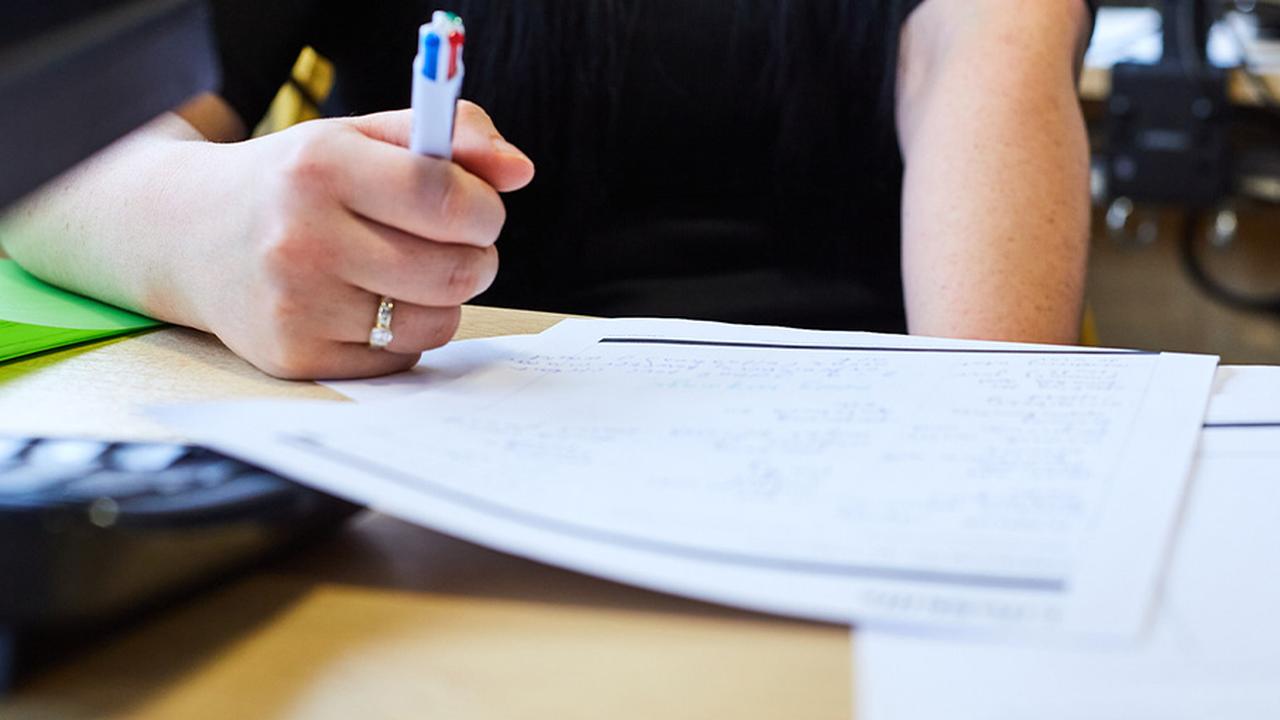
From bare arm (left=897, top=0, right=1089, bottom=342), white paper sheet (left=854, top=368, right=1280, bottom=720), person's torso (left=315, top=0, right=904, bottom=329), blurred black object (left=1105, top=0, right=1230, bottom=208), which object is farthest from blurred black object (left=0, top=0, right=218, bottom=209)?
blurred black object (left=1105, top=0, right=1230, bottom=208)

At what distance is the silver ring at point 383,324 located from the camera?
1.64 feet

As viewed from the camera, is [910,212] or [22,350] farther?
[910,212]

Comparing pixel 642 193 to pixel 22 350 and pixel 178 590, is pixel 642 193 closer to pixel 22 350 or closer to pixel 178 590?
pixel 22 350

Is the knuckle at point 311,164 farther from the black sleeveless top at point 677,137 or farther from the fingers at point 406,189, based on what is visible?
the black sleeveless top at point 677,137

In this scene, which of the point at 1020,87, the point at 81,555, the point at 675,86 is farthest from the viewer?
the point at 675,86

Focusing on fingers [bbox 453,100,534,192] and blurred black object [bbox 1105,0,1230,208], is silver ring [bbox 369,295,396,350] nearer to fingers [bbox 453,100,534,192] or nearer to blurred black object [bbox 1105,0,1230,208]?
fingers [bbox 453,100,534,192]

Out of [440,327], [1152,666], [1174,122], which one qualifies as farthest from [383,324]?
[1174,122]

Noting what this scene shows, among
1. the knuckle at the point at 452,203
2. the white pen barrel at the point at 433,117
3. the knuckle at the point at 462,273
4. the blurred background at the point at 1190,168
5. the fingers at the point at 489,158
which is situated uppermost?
the white pen barrel at the point at 433,117

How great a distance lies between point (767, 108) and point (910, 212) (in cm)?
22

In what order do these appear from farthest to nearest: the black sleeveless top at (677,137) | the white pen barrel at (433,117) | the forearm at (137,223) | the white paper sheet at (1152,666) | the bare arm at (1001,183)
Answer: the black sleeveless top at (677,137) < the bare arm at (1001,183) < the forearm at (137,223) < the white pen barrel at (433,117) < the white paper sheet at (1152,666)

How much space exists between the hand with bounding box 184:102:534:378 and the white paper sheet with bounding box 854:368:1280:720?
10.0 inches

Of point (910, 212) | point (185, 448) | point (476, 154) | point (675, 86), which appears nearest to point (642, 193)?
point (675, 86)

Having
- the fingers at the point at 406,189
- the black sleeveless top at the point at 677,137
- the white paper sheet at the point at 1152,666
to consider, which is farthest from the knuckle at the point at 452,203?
the black sleeveless top at the point at 677,137

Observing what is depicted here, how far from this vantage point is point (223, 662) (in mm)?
306
